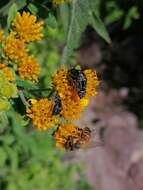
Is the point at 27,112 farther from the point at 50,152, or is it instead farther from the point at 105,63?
the point at 105,63

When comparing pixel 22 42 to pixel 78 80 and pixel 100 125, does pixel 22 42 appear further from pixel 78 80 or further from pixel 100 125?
pixel 100 125

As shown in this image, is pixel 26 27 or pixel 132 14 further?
pixel 132 14

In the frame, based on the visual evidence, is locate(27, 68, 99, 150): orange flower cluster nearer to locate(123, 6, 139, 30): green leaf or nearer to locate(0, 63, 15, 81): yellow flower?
locate(0, 63, 15, 81): yellow flower

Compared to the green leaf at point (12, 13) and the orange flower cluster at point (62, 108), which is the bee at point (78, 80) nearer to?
the orange flower cluster at point (62, 108)

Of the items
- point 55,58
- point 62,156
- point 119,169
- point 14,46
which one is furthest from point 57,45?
point 14,46

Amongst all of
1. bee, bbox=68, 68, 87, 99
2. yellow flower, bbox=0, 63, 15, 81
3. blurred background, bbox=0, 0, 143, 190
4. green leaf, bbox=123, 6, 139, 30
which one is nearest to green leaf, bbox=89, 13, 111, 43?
blurred background, bbox=0, 0, 143, 190

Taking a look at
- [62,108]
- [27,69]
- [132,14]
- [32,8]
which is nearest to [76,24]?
[32,8]

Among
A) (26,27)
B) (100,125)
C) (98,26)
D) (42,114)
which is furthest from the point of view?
(100,125)
